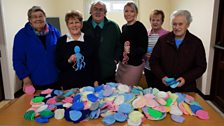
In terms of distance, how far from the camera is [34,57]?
182 cm

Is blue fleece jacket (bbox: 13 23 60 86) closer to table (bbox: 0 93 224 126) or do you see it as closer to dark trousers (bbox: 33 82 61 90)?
dark trousers (bbox: 33 82 61 90)

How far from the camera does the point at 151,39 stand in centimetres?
247

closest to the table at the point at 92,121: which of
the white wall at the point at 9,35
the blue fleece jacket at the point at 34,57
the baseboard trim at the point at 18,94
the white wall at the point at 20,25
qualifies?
the blue fleece jacket at the point at 34,57

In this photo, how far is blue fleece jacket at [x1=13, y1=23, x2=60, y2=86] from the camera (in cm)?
180

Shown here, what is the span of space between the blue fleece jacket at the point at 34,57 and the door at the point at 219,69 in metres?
2.29

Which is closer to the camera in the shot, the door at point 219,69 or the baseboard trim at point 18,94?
the door at point 219,69

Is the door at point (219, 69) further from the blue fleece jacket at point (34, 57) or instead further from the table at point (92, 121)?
the blue fleece jacket at point (34, 57)

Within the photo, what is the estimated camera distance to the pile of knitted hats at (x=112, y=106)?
1219 millimetres

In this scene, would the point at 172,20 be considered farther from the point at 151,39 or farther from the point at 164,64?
the point at 151,39

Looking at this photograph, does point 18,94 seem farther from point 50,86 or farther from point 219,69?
point 219,69

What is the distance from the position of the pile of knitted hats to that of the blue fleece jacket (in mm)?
441

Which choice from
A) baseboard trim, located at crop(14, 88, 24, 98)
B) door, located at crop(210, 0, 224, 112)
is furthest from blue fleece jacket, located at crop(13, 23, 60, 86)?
door, located at crop(210, 0, 224, 112)

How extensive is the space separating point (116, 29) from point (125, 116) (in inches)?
45.5

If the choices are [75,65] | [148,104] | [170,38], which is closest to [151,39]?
[170,38]
